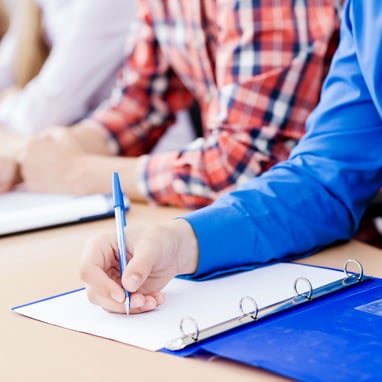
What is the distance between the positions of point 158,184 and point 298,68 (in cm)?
29

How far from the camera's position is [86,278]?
734 mm

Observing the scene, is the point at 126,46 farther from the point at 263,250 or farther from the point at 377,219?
the point at 263,250

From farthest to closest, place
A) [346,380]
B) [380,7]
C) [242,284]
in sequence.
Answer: [380,7] → [242,284] → [346,380]

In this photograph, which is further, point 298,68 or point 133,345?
point 298,68

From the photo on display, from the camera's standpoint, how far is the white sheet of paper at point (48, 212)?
1111mm

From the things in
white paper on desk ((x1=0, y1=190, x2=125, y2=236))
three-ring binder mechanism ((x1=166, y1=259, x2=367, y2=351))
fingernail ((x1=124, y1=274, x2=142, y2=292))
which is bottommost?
white paper on desk ((x1=0, y1=190, x2=125, y2=236))

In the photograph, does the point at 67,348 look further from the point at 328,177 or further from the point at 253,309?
the point at 328,177

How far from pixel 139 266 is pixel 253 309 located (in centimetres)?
11

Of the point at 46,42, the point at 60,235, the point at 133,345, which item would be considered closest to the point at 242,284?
the point at 133,345

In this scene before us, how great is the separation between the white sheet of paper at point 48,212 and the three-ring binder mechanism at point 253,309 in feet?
1.46

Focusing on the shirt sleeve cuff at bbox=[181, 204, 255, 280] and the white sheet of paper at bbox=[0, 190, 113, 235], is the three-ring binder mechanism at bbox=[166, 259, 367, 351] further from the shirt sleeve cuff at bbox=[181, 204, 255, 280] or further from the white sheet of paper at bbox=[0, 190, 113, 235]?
the white sheet of paper at bbox=[0, 190, 113, 235]

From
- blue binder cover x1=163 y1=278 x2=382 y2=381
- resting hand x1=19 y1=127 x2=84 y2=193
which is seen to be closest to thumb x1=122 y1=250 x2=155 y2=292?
blue binder cover x1=163 y1=278 x2=382 y2=381

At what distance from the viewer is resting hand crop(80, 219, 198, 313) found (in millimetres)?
718

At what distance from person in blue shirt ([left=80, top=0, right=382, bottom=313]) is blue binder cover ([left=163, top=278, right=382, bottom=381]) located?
17cm
